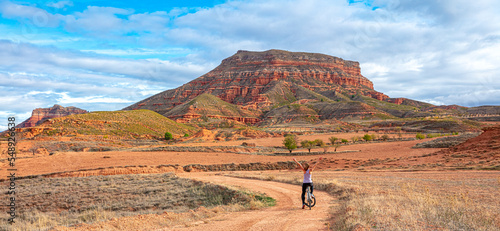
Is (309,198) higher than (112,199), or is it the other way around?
(309,198)

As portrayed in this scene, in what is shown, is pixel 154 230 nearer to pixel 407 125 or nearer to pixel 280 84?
pixel 407 125

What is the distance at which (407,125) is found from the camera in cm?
9681

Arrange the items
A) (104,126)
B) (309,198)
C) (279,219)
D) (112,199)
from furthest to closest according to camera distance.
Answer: (104,126)
(112,199)
(309,198)
(279,219)

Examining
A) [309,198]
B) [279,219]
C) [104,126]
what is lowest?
[279,219]

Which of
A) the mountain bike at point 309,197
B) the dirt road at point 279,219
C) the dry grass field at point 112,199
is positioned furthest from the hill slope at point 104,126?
the mountain bike at point 309,197

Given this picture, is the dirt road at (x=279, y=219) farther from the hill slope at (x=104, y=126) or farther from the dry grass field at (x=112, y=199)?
the hill slope at (x=104, y=126)

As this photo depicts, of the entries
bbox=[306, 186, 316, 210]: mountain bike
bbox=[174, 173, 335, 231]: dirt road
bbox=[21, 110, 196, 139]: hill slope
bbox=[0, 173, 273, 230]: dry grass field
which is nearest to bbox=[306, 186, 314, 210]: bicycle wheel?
bbox=[306, 186, 316, 210]: mountain bike

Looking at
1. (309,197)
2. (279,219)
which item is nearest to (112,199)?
(279,219)

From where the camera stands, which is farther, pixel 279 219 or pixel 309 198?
pixel 309 198

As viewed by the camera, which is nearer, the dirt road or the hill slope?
the dirt road

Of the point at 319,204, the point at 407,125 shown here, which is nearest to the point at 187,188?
the point at 319,204

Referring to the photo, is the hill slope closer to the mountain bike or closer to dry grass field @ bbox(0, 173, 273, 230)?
dry grass field @ bbox(0, 173, 273, 230)

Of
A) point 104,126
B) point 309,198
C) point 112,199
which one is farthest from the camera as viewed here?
point 104,126

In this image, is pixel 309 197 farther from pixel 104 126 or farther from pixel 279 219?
pixel 104 126
